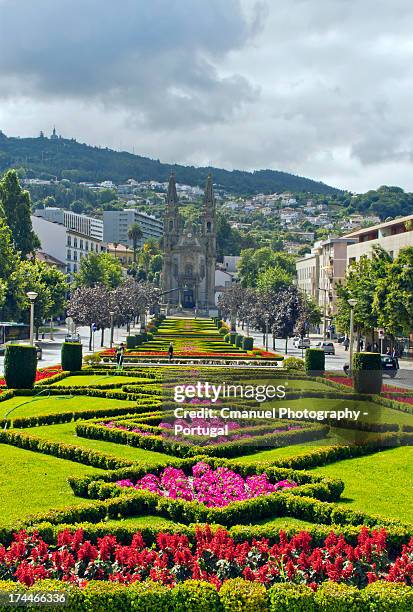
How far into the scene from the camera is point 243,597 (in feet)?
27.6

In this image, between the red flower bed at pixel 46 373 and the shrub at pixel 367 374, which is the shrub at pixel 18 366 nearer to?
the red flower bed at pixel 46 373

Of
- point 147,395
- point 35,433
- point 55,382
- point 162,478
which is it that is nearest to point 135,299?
point 55,382

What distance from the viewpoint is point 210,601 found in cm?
835

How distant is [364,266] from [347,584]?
193 feet

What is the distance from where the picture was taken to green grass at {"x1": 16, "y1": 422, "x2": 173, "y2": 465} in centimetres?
1728

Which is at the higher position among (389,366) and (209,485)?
(389,366)

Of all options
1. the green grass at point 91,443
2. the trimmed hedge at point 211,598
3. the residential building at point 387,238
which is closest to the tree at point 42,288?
the residential building at point 387,238

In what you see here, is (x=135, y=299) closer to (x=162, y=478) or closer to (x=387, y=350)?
(x=387, y=350)

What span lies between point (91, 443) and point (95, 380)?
14.7 m

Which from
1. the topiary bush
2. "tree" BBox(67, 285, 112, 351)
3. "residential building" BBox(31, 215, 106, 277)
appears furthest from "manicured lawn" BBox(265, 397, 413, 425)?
"residential building" BBox(31, 215, 106, 277)

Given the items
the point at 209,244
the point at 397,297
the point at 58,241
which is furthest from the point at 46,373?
the point at 209,244

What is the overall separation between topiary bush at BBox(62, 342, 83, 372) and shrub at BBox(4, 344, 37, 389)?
7.71 metres

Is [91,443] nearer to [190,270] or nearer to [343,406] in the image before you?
[343,406]

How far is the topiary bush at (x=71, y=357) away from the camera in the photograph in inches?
1451
